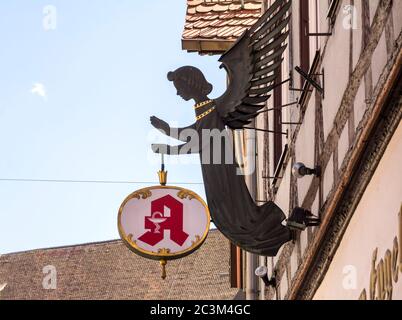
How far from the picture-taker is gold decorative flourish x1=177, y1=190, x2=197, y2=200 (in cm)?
1315

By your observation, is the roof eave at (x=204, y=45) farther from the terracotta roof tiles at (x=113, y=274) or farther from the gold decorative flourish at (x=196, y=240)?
the terracotta roof tiles at (x=113, y=274)

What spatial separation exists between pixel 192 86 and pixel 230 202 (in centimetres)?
102

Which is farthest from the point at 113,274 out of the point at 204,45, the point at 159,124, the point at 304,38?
the point at 159,124

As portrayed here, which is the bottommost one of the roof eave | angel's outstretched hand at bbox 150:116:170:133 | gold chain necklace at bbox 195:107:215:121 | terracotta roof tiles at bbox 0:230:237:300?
terracotta roof tiles at bbox 0:230:237:300

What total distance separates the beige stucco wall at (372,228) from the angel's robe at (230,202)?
1.31 m

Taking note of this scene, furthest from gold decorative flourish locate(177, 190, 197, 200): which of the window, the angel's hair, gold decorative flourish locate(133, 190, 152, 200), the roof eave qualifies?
the roof eave

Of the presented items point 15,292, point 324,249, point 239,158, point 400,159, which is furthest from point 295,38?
point 15,292

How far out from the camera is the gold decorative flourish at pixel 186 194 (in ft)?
43.1

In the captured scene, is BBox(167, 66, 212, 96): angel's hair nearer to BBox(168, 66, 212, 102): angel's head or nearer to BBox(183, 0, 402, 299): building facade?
BBox(168, 66, 212, 102): angel's head

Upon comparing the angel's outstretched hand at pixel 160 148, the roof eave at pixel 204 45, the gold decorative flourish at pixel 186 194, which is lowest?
the gold decorative flourish at pixel 186 194

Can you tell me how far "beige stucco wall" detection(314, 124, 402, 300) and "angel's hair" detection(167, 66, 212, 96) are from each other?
207 centimetres

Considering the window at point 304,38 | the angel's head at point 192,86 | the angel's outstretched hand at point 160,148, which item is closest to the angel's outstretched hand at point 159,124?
the angel's outstretched hand at point 160,148

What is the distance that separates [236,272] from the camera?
21672 millimetres

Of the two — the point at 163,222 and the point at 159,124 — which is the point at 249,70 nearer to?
the point at 159,124
